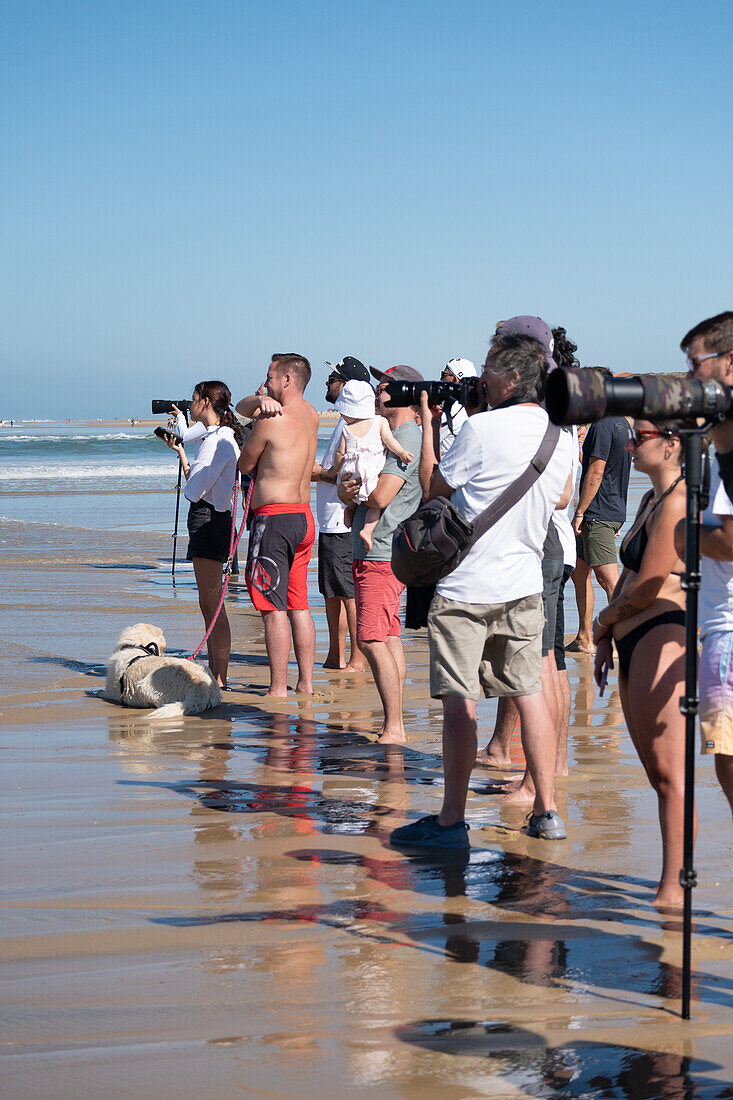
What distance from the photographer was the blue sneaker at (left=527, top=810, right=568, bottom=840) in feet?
13.6

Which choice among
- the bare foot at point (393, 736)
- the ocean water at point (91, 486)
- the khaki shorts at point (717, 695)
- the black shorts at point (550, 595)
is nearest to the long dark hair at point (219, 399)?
the bare foot at point (393, 736)

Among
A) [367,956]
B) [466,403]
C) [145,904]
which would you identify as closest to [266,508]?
[466,403]

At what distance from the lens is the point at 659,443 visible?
3.38 metres

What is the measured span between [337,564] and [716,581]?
15.7 feet

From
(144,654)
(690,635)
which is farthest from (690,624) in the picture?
(144,654)

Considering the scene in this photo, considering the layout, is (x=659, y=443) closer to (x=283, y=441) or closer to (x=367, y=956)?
(x=367, y=956)

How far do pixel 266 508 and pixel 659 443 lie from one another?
366cm

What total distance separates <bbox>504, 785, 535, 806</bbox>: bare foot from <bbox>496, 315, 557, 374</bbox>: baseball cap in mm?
1740

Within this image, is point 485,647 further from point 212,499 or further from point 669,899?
point 212,499

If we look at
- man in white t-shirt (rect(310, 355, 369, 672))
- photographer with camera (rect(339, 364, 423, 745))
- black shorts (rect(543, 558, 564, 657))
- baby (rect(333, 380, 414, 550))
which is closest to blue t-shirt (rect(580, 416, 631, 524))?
man in white t-shirt (rect(310, 355, 369, 672))

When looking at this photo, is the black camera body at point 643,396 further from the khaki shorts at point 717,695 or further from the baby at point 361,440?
the baby at point 361,440

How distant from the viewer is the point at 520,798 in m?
4.70

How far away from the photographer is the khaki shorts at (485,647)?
3992 mm

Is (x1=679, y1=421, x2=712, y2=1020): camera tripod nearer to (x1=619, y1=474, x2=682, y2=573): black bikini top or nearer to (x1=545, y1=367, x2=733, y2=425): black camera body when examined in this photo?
(x1=545, y1=367, x2=733, y2=425): black camera body
